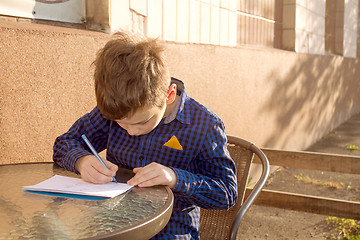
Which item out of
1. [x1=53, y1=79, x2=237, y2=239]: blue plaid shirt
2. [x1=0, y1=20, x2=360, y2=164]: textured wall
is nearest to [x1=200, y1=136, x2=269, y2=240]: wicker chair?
[x1=53, y1=79, x2=237, y2=239]: blue plaid shirt

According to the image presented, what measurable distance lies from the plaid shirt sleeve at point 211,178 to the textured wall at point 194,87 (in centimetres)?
98

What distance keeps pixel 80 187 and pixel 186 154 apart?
51 cm

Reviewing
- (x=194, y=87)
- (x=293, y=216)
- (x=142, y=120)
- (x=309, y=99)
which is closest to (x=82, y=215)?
(x=142, y=120)

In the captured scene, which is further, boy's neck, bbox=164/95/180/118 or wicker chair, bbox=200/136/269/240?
wicker chair, bbox=200/136/269/240

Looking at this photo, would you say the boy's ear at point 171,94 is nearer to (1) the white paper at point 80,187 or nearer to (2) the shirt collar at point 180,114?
(2) the shirt collar at point 180,114

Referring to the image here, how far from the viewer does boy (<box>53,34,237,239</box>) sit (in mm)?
1613

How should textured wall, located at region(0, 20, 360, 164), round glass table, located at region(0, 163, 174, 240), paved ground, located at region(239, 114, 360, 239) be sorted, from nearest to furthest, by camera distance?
round glass table, located at region(0, 163, 174, 240)
textured wall, located at region(0, 20, 360, 164)
paved ground, located at region(239, 114, 360, 239)

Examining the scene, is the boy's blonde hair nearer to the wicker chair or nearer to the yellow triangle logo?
the yellow triangle logo

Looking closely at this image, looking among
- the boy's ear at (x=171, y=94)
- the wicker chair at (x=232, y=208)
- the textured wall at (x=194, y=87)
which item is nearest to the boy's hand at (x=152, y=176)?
the boy's ear at (x=171, y=94)

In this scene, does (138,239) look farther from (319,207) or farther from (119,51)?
(319,207)

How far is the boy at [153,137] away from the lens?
161 cm

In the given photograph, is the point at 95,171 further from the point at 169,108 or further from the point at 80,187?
the point at 169,108

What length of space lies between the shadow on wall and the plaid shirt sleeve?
160 inches

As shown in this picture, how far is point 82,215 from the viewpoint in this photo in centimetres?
137
